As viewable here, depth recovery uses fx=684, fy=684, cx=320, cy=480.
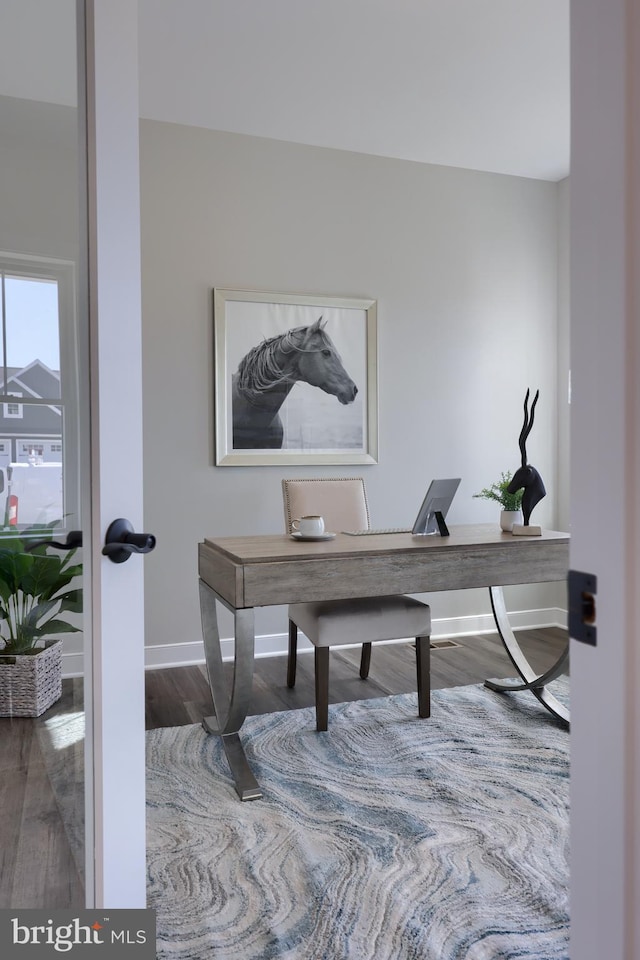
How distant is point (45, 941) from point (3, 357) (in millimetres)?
959

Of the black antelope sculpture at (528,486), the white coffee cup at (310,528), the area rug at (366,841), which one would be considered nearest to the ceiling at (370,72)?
the black antelope sculpture at (528,486)

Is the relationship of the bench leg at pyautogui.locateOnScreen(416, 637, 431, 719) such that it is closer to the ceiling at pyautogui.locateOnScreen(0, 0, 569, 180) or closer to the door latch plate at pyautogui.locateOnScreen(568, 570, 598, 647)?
the door latch plate at pyautogui.locateOnScreen(568, 570, 598, 647)

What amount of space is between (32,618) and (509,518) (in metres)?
2.07

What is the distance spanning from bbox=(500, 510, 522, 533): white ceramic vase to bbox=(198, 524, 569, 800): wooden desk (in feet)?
0.17

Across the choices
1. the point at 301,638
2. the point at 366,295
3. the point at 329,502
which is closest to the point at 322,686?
the point at 329,502

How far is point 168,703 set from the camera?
295cm

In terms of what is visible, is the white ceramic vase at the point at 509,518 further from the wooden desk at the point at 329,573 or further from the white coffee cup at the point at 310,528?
the white coffee cup at the point at 310,528

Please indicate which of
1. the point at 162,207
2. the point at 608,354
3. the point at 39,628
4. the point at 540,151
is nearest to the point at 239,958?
the point at 39,628

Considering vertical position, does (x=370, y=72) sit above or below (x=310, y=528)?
above

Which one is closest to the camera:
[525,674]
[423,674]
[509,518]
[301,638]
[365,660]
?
[423,674]

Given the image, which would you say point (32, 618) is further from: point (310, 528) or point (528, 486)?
point (528, 486)

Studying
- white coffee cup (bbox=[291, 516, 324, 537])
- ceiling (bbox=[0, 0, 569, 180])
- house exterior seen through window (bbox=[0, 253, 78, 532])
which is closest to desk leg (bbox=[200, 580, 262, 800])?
white coffee cup (bbox=[291, 516, 324, 537])

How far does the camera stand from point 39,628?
1.17 metres

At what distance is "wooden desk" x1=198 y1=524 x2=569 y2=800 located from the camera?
216 cm
